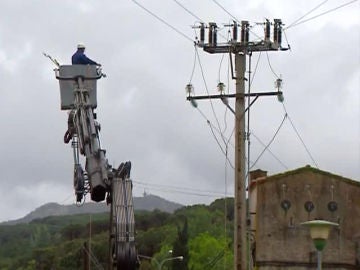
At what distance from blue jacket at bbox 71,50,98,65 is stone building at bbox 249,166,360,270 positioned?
29.7 meters

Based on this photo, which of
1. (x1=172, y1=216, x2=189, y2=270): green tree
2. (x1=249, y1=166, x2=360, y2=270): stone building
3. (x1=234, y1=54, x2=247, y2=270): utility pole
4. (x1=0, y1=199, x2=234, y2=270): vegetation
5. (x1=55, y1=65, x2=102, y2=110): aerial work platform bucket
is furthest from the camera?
(x1=0, y1=199, x2=234, y2=270): vegetation

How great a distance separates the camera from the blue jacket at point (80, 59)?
2927 cm

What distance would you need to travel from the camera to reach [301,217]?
57719 millimetres

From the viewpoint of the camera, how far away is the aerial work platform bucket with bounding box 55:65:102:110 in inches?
1147

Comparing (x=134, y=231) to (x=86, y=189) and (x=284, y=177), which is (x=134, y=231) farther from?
(x=284, y=177)

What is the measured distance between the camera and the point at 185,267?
99.1 meters

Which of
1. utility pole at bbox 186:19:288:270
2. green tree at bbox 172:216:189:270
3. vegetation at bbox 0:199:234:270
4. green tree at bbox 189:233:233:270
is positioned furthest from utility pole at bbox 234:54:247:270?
green tree at bbox 189:233:233:270

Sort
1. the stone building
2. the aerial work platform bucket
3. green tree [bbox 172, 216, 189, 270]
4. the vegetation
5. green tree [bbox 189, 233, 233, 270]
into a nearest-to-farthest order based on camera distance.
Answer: the aerial work platform bucket, the stone building, green tree [bbox 172, 216, 189, 270], the vegetation, green tree [bbox 189, 233, 233, 270]

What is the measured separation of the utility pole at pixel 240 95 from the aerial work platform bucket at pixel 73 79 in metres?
13.0

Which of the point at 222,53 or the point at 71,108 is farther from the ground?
the point at 222,53

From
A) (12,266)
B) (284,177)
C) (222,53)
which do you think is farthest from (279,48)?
(12,266)

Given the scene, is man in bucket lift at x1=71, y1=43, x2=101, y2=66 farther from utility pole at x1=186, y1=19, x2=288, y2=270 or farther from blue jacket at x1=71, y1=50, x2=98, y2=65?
utility pole at x1=186, y1=19, x2=288, y2=270

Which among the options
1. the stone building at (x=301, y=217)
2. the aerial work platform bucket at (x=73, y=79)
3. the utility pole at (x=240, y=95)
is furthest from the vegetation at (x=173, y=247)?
the aerial work platform bucket at (x=73, y=79)

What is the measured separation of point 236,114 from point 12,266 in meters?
136
